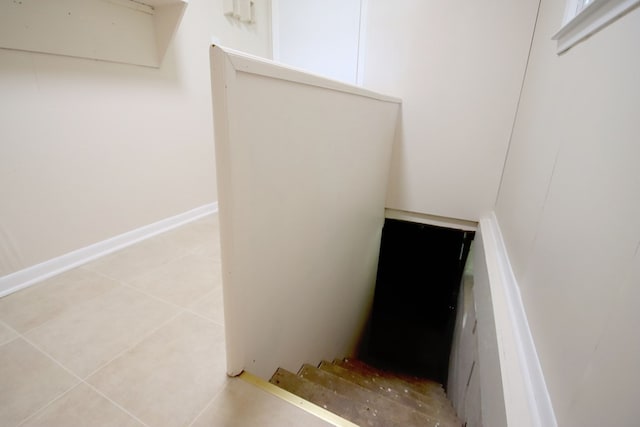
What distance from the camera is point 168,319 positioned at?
1435 mm

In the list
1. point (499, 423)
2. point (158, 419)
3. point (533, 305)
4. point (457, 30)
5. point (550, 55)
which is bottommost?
point (158, 419)

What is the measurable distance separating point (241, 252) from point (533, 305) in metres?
0.96

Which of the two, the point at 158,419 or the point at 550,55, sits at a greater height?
the point at 550,55

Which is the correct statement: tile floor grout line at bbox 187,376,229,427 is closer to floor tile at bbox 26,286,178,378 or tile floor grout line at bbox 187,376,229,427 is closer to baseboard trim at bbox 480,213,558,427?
floor tile at bbox 26,286,178,378

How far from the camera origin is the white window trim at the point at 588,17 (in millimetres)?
715

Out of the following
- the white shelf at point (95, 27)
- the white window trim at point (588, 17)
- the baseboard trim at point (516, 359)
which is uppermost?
the white shelf at point (95, 27)

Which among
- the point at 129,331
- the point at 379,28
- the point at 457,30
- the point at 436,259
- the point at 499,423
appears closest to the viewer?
the point at 499,423

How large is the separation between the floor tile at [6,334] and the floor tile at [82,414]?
493mm

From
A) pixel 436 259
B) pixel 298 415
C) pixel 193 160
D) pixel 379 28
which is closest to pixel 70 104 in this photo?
pixel 193 160

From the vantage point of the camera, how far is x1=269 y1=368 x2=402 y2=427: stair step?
119cm

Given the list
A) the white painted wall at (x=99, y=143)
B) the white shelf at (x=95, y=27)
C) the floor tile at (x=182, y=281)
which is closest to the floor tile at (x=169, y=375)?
the floor tile at (x=182, y=281)

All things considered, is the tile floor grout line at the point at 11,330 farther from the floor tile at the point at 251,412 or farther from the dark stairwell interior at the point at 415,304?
the dark stairwell interior at the point at 415,304

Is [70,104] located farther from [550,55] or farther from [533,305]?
[550,55]

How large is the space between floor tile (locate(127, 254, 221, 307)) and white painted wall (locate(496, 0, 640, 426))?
1529 millimetres
